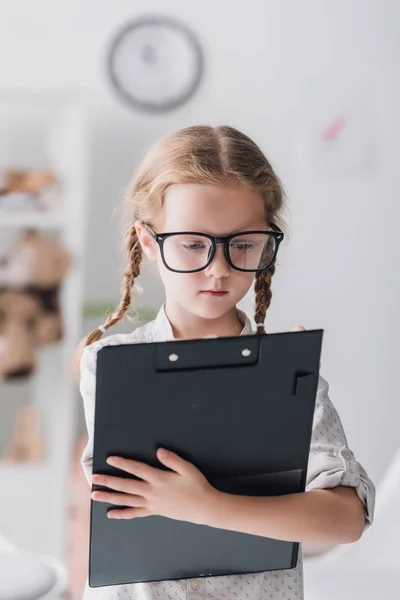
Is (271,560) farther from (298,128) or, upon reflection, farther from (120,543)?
(298,128)

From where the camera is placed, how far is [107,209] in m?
2.97

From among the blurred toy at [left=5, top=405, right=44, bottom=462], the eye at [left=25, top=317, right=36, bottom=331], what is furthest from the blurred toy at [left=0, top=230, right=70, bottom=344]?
the blurred toy at [left=5, top=405, right=44, bottom=462]

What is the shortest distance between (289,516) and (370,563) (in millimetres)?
827

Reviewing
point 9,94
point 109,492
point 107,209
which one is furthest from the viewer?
point 107,209

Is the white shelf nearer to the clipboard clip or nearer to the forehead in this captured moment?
the forehead

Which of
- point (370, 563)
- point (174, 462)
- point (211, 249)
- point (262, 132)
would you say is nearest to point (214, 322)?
point (211, 249)

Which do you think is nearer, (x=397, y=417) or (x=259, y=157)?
(x=259, y=157)

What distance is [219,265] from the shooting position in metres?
0.95

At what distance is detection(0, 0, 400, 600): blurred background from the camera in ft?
9.59

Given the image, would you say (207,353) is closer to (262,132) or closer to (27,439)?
(27,439)

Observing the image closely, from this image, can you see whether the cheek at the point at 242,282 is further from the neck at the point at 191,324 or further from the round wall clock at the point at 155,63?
the round wall clock at the point at 155,63

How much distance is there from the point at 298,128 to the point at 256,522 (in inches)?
89.6

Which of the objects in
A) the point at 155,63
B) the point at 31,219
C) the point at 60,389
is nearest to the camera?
the point at 31,219

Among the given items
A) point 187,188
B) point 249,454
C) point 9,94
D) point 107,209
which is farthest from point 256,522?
point 107,209
